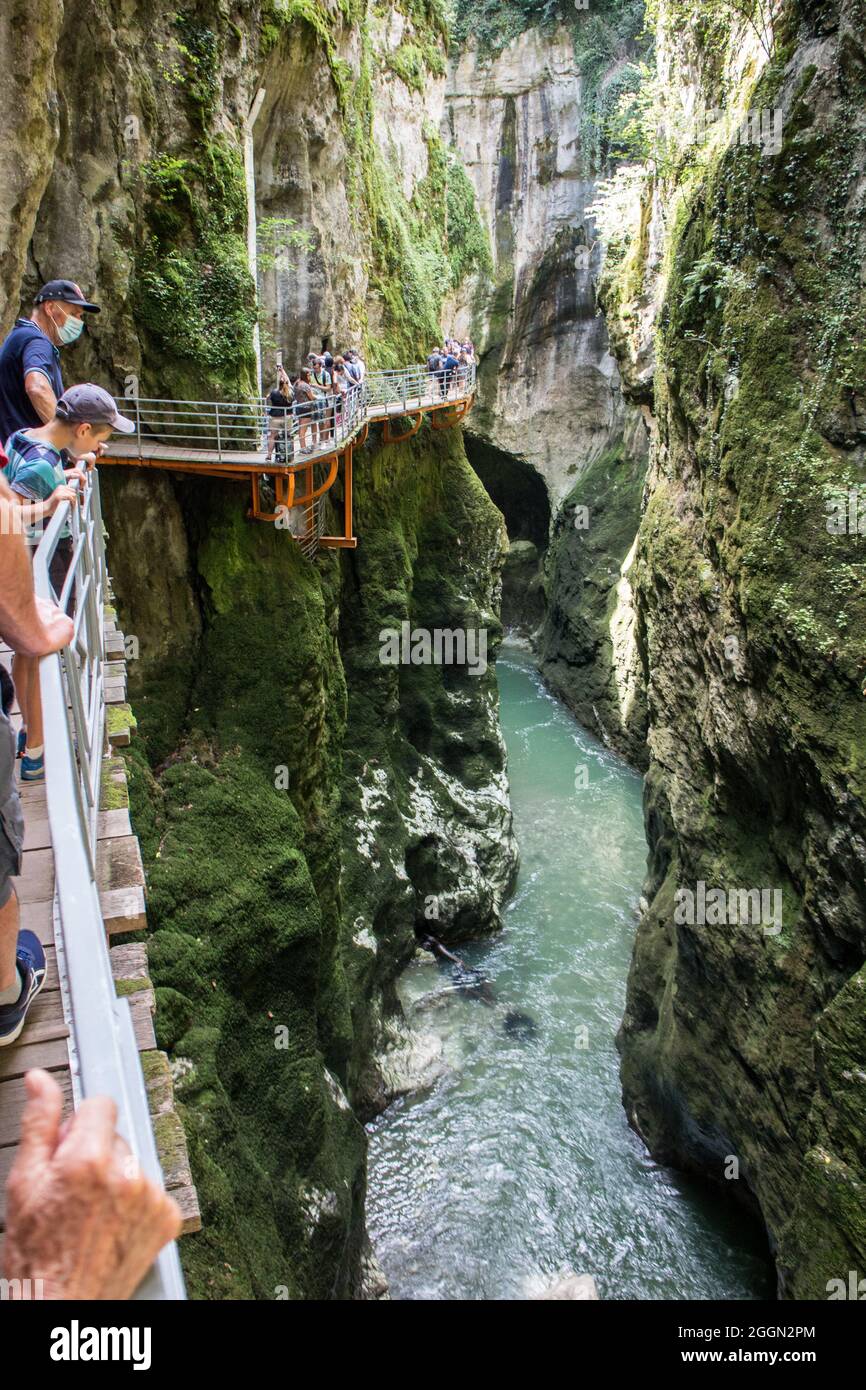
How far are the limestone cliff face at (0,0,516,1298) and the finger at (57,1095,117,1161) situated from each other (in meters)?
5.98

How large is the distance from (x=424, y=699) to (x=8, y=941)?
1648 centimetres

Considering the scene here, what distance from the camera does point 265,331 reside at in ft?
46.5

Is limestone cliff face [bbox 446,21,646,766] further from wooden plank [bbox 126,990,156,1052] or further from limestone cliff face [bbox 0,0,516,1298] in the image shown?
wooden plank [bbox 126,990,156,1052]

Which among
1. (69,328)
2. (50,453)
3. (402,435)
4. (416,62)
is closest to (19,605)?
(50,453)

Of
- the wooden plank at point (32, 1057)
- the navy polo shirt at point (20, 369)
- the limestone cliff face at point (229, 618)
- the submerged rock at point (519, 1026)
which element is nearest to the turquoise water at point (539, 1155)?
the submerged rock at point (519, 1026)

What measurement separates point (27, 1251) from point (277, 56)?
48.4 feet

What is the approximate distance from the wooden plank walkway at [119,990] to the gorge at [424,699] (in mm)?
3689

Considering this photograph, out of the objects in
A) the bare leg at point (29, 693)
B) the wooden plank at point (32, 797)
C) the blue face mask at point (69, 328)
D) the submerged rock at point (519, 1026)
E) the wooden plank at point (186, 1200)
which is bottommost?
the submerged rock at point (519, 1026)

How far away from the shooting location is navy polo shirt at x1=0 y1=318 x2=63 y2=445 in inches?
189

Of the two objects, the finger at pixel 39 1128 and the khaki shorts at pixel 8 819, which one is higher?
the finger at pixel 39 1128

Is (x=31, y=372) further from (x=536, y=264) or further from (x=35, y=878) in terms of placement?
(x=536, y=264)

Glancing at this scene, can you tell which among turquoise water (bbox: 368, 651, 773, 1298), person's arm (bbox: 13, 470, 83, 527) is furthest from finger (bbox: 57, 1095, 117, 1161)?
turquoise water (bbox: 368, 651, 773, 1298)

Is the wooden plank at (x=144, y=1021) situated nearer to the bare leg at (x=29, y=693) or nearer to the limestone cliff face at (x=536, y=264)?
the bare leg at (x=29, y=693)

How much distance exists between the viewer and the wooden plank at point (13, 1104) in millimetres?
Result: 2365
